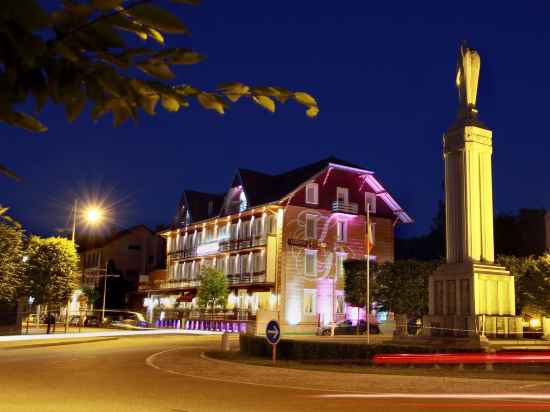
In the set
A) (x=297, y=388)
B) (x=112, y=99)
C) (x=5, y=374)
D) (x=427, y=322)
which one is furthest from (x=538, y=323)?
(x=112, y=99)

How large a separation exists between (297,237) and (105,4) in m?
53.7

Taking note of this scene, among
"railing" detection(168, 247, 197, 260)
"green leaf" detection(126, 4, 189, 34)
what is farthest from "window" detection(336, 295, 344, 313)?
"green leaf" detection(126, 4, 189, 34)

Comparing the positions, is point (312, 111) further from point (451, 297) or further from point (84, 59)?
point (451, 297)

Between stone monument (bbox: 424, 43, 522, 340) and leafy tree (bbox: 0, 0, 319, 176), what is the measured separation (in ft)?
68.0

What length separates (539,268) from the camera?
29.4m

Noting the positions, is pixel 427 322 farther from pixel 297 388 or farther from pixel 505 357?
pixel 297 388

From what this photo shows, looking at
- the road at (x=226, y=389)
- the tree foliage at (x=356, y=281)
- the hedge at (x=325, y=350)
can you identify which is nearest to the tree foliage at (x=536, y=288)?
the hedge at (x=325, y=350)

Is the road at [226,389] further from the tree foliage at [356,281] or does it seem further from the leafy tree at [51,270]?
the tree foliage at [356,281]

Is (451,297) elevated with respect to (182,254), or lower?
lower

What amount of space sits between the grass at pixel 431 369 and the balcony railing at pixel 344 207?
3589 cm

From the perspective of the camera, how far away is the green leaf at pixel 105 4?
7.47 feet

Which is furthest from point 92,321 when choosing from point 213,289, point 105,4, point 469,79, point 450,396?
point 105,4

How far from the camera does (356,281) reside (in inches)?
2108

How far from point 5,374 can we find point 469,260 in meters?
15.5
